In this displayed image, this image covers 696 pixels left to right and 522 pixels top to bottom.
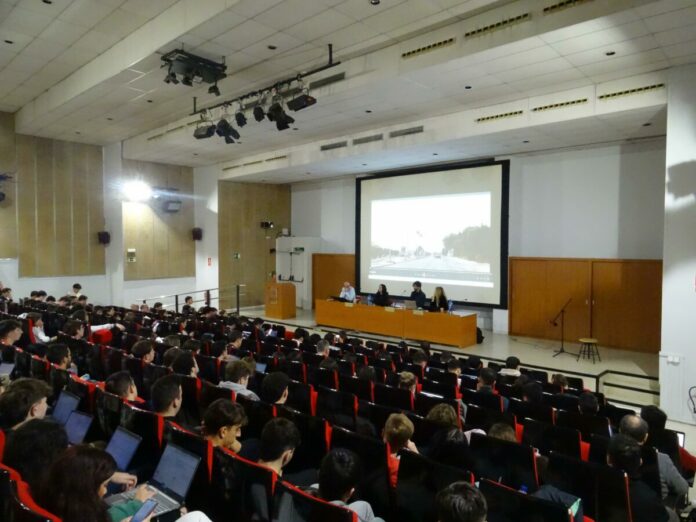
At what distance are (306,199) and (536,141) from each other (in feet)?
28.1

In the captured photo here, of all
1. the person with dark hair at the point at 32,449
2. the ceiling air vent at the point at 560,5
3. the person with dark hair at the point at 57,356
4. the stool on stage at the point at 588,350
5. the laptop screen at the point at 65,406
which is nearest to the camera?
the person with dark hair at the point at 32,449

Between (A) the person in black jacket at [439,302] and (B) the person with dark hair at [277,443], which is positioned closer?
(B) the person with dark hair at [277,443]

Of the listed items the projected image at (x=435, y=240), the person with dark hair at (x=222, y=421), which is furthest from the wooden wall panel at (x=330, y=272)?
the person with dark hair at (x=222, y=421)

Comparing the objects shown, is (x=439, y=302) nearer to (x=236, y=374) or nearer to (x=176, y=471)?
(x=236, y=374)

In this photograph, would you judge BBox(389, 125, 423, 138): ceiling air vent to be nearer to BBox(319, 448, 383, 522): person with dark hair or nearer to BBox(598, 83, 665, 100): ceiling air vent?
BBox(598, 83, 665, 100): ceiling air vent

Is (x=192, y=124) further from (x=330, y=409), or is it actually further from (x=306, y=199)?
(x=330, y=409)

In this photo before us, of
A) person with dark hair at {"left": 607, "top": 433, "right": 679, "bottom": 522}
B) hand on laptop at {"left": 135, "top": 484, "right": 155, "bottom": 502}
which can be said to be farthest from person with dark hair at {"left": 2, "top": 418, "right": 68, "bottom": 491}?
person with dark hair at {"left": 607, "top": 433, "right": 679, "bottom": 522}

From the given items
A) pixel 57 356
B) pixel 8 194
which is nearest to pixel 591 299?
pixel 57 356

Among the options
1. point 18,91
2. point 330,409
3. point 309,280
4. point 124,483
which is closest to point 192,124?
point 18,91

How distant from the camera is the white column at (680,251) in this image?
639 centimetres

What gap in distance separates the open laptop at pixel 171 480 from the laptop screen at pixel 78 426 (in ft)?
2.81

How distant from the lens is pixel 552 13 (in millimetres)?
5504

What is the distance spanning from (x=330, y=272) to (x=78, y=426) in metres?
12.4

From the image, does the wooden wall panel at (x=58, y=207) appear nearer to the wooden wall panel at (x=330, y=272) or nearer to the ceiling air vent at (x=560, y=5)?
the wooden wall panel at (x=330, y=272)
